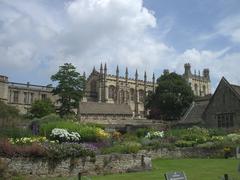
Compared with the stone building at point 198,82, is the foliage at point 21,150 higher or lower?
lower

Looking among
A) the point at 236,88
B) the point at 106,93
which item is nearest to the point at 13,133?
the point at 236,88

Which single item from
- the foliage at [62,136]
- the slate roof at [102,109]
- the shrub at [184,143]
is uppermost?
the slate roof at [102,109]

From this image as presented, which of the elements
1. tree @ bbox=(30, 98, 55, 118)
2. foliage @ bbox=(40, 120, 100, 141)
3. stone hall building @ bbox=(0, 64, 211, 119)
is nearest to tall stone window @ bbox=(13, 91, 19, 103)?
stone hall building @ bbox=(0, 64, 211, 119)

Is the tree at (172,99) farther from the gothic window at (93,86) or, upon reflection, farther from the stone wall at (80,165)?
the stone wall at (80,165)

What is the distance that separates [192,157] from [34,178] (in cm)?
1262

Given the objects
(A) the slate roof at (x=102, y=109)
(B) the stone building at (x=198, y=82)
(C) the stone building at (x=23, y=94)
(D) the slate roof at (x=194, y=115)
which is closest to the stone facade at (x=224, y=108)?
(D) the slate roof at (x=194, y=115)

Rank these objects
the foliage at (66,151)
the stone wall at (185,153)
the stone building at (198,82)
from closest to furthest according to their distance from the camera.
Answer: the foliage at (66,151) < the stone wall at (185,153) < the stone building at (198,82)

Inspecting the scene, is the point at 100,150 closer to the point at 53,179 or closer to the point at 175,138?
the point at 53,179

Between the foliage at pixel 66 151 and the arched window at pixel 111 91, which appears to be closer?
the foliage at pixel 66 151

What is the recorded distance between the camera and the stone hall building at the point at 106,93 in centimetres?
7894

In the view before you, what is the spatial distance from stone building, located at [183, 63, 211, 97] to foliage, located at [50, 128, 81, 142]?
109 m

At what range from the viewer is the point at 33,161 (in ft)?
61.9

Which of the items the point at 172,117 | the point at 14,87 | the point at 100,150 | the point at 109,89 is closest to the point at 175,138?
the point at 100,150

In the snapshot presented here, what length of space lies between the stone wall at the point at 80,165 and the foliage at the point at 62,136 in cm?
735
